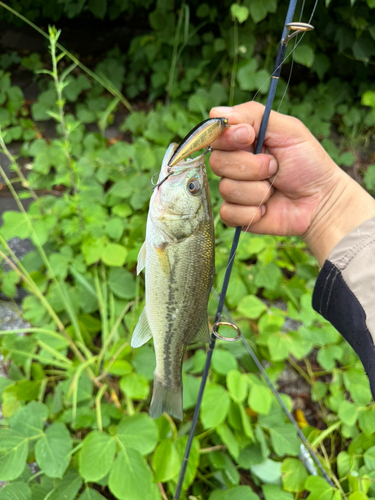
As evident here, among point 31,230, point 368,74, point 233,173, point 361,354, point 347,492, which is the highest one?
point 368,74

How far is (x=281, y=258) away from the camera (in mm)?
2824

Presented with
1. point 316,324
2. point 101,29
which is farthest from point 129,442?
point 101,29

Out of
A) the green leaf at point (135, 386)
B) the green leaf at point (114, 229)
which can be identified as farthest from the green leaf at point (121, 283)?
the green leaf at point (135, 386)

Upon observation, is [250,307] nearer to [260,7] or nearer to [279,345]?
[279,345]

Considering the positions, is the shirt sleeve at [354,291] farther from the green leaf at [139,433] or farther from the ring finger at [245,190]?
the green leaf at [139,433]

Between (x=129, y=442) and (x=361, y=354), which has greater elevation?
(x=361, y=354)

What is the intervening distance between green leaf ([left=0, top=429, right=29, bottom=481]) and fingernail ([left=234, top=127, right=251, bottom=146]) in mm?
1588

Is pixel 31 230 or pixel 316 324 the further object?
pixel 316 324

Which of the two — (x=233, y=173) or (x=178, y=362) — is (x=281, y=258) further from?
(x=178, y=362)

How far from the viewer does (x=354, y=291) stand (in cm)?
137

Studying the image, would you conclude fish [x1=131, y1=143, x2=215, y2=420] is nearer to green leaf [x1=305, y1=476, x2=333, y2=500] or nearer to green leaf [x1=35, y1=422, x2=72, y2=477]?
green leaf [x1=35, y1=422, x2=72, y2=477]

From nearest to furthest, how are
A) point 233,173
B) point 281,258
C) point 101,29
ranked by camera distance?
point 233,173 → point 281,258 → point 101,29

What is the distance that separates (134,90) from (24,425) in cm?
358

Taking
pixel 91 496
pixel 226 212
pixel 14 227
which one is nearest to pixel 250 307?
pixel 226 212
